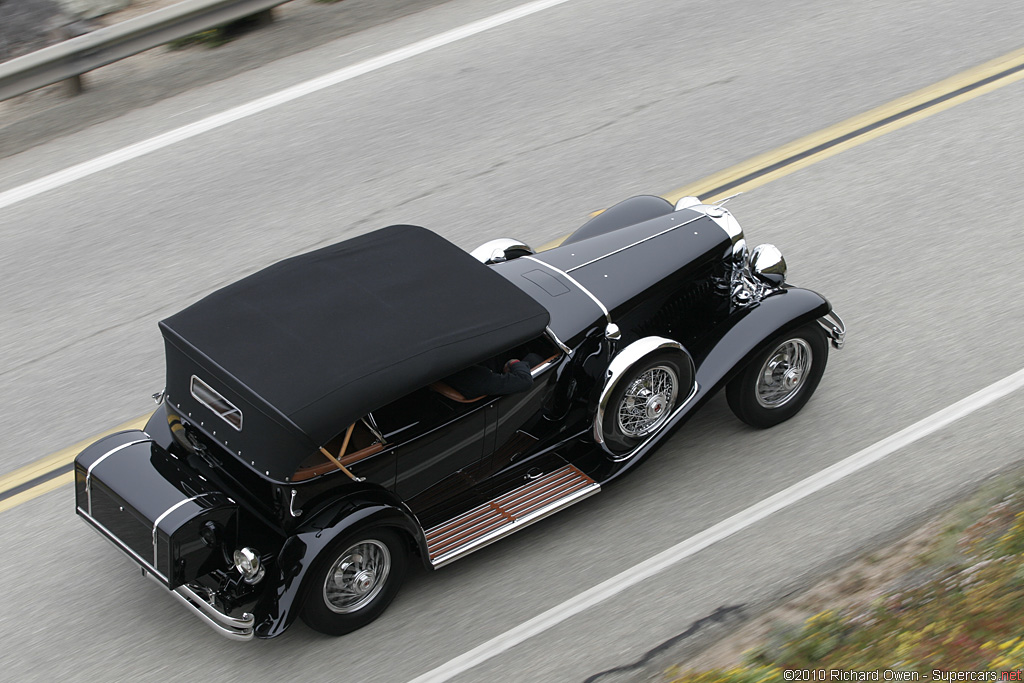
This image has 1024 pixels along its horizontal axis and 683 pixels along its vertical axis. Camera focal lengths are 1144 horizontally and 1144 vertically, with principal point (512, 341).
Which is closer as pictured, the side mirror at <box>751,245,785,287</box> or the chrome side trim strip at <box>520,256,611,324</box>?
the chrome side trim strip at <box>520,256,611,324</box>

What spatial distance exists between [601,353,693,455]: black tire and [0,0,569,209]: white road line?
5.95 metres

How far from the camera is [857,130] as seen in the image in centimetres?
1070

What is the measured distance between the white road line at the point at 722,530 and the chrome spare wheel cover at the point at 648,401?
2.46 feet

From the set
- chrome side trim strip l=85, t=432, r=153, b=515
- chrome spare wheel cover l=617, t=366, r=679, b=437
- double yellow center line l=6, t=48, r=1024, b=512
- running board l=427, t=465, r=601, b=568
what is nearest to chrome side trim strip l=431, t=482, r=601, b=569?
running board l=427, t=465, r=601, b=568

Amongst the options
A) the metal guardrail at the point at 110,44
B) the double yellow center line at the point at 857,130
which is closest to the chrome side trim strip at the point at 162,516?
the double yellow center line at the point at 857,130

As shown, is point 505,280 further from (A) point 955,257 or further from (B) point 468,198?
(A) point 955,257

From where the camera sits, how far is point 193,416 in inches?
246

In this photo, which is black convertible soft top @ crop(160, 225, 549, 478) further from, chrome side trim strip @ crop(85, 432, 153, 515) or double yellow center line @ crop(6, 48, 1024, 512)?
double yellow center line @ crop(6, 48, 1024, 512)

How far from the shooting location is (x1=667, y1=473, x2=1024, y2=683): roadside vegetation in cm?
548

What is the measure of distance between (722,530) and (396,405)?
226 centimetres

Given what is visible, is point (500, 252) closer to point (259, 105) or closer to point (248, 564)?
point (248, 564)

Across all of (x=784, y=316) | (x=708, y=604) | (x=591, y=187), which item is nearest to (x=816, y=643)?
(x=708, y=604)

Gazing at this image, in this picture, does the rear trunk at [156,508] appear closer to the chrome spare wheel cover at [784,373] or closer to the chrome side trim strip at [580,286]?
the chrome side trim strip at [580,286]

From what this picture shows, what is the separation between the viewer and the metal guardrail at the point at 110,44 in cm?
1118
